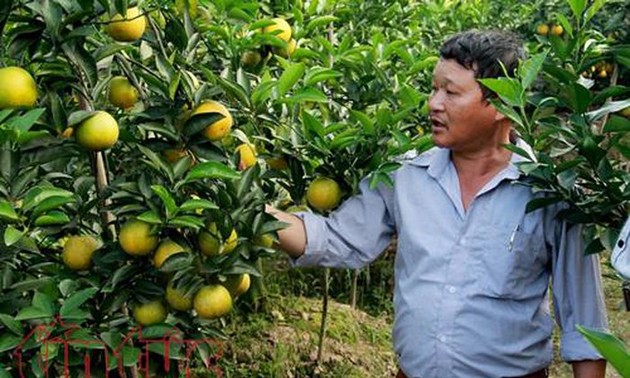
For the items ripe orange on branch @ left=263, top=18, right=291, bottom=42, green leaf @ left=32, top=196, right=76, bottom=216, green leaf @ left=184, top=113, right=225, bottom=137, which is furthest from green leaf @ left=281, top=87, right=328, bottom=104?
green leaf @ left=32, top=196, right=76, bottom=216

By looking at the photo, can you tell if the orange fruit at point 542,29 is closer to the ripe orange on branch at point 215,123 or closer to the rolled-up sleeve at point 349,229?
the rolled-up sleeve at point 349,229

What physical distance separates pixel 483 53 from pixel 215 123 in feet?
1.95

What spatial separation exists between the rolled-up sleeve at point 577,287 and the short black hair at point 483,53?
0.35m

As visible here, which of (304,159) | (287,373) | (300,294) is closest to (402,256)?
(304,159)

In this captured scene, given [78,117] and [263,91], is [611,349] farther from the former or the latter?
[263,91]

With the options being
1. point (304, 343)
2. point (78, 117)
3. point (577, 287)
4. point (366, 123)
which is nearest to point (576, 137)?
point (577, 287)

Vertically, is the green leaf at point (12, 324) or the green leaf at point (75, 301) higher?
the green leaf at point (75, 301)

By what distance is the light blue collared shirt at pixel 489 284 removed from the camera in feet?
5.88

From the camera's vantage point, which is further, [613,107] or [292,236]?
[292,236]

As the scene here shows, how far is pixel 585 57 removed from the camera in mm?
1764

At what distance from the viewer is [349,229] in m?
1.98

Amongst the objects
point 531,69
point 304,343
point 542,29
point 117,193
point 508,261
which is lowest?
point 304,343

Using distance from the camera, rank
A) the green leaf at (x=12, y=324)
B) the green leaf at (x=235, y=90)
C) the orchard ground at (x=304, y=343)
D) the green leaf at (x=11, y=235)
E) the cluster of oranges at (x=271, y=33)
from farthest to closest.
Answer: the orchard ground at (x=304, y=343) → the cluster of oranges at (x=271, y=33) → the green leaf at (x=235, y=90) → the green leaf at (x=12, y=324) → the green leaf at (x=11, y=235)

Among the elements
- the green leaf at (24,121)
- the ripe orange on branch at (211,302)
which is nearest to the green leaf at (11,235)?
the green leaf at (24,121)
